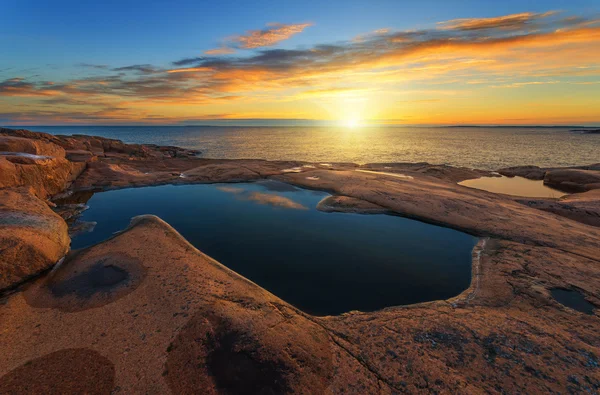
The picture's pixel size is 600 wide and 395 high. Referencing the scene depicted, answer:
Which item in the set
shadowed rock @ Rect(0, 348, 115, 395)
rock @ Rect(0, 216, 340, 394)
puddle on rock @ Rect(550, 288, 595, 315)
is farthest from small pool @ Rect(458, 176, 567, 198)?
shadowed rock @ Rect(0, 348, 115, 395)

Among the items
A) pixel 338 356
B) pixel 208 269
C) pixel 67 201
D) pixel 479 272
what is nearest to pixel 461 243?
pixel 479 272

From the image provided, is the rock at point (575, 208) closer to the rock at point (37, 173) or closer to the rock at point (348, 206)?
the rock at point (348, 206)

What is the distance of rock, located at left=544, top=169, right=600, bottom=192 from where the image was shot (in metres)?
26.5

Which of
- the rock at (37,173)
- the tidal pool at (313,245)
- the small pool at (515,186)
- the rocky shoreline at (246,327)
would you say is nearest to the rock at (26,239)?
the rocky shoreline at (246,327)

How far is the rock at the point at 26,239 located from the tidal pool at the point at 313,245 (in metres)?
1.59

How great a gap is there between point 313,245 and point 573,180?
107ft

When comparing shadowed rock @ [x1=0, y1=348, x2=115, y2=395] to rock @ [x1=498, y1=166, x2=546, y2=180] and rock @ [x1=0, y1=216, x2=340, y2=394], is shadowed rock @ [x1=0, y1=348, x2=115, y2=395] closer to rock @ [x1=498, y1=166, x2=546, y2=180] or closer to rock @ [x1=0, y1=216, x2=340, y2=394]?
rock @ [x1=0, y1=216, x2=340, y2=394]

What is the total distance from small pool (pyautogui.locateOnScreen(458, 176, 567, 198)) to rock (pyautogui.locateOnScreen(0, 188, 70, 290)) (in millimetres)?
32065

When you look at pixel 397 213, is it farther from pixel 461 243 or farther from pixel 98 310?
pixel 98 310

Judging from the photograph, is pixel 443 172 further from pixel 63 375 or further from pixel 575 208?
pixel 63 375

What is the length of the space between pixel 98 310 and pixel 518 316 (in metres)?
10.9

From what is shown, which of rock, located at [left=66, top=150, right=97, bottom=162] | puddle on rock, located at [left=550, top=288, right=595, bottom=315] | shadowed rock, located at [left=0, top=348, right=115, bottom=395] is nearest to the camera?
shadowed rock, located at [left=0, top=348, right=115, bottom=395]

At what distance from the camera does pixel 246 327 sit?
621 centimetres

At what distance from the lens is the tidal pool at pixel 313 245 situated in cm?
876
